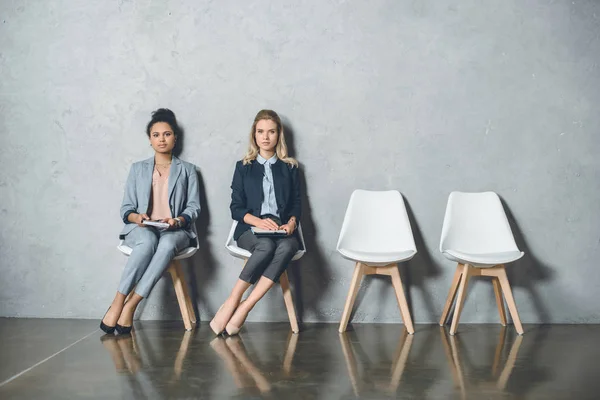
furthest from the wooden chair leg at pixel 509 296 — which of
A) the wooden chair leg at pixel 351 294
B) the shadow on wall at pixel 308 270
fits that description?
the shadow on wall at pixel 308 270

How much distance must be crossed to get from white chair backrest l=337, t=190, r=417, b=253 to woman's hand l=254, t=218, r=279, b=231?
1.33ft

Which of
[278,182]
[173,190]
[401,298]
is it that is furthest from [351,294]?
[173,190]

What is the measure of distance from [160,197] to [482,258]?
1857mm

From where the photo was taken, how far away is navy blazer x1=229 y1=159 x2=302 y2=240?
140 inches

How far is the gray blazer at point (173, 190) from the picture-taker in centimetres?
357

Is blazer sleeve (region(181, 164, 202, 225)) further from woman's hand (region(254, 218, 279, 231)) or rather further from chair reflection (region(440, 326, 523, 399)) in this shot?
chair reflection (region(440, 326, 523, 399))

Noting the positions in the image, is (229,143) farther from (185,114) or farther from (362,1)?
(362,1)

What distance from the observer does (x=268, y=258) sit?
3.27 meters

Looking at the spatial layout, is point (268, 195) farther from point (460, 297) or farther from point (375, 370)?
point (375, 370)

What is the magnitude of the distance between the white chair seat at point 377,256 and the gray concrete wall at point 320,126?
1.34 feet

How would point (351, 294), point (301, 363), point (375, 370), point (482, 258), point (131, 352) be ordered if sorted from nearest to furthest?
point (375, 370) → point (301, 363) → point (131, 352) → point (482, 258) → point (351, 294)

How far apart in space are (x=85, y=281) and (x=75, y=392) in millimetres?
1746

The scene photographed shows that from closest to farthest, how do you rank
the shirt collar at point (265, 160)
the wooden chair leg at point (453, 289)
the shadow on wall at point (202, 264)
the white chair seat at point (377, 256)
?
the white chair seat at point (377, 256) < the wooden chair leg at point (453, 289) < the shirt collar at point (265, 160) < the shadow on wall at point (202, 264)

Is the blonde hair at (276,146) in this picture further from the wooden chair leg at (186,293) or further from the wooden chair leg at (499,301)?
the wooden chair leg at (499,301)
